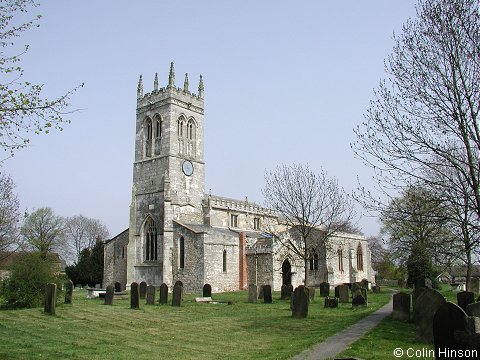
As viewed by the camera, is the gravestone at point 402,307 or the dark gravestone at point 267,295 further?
the dark gravestone at point 267,295

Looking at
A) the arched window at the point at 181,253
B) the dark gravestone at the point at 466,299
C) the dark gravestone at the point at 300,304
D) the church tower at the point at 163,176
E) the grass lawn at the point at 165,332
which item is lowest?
the grass lawn at the point at 165,332

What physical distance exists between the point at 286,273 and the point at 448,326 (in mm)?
29310

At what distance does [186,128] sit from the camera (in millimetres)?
39031

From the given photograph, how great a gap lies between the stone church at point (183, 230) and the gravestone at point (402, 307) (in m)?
18.8

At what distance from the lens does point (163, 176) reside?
1444 inches

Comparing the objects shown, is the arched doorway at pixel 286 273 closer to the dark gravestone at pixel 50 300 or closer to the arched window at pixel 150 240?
the arched window at pixel 150 240

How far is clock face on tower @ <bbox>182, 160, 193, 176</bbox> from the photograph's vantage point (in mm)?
37634

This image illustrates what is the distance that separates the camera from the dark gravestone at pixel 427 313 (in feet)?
34.8

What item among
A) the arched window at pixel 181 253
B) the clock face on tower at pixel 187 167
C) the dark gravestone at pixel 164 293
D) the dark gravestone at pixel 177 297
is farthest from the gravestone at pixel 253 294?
the clock face on tower at pixel 187 167

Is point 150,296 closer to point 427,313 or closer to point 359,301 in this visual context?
point 359,301

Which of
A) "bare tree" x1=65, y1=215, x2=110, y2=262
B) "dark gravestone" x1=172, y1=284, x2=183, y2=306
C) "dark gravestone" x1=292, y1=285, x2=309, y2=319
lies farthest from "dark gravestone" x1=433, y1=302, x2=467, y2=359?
"bare tree" x1=65, y1=215, x2=110, y2=262

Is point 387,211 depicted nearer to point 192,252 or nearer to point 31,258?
point 31,258

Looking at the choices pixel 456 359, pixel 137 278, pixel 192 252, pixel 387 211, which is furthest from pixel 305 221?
pixel 456 359

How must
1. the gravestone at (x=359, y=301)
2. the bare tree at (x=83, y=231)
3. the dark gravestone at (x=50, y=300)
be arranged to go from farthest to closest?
1. the bare tree at (x=83, y=231)
2. the gravestone at (x=359, y=301)
3. the dark gravestone at (x=50, y=300)
